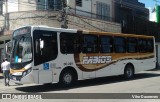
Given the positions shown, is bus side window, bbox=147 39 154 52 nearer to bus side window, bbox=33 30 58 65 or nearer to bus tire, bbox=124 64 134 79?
bus tire, bbox=124 64 134 79

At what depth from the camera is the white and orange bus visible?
1473cm

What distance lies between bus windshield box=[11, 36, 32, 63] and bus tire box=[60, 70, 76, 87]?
85.3 inches

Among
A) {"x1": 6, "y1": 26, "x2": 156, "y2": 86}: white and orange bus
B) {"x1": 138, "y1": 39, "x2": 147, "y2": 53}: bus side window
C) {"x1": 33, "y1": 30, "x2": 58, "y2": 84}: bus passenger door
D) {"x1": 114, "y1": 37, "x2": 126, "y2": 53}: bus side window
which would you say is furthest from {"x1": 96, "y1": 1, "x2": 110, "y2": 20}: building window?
{"x1": 33, "y1": 30, "x2": 58, "y2": 84}: bus passenger door

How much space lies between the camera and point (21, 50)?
1515cm

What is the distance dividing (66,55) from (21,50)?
2.30m

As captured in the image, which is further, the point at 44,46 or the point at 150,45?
the point at 150,45

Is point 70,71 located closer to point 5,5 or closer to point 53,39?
point 53,39

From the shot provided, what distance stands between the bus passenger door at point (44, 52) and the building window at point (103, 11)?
627 inches

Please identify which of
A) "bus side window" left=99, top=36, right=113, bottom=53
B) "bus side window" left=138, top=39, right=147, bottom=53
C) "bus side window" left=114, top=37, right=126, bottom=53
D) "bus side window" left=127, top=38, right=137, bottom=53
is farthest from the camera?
"bus side window" left=138, top=39, right=147, bottom=53

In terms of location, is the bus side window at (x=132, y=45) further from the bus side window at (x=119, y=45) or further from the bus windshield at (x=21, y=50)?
the bus windshield at (x=21, y=50)

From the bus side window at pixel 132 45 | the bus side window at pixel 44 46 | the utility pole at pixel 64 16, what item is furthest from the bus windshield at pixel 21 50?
the utility pole at pixel 64 16

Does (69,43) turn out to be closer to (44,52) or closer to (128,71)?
(44,52)

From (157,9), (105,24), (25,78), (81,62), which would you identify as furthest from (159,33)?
(25,78)

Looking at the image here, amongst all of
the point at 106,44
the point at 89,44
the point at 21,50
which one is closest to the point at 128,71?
the point at 106,44
